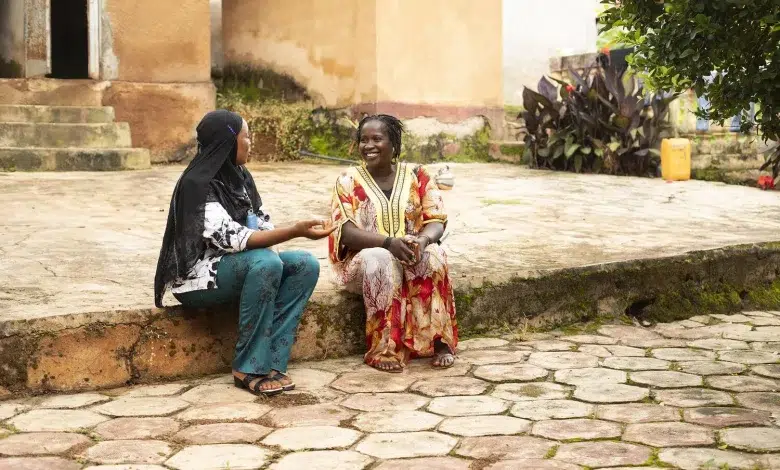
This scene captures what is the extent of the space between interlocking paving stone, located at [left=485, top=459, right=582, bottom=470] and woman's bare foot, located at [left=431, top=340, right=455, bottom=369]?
48.7 inches

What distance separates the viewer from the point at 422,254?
15.1ft

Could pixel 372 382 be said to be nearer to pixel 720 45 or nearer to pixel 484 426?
pixel 484 426

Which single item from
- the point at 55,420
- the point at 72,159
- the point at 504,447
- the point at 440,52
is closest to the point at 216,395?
the point at 55,420

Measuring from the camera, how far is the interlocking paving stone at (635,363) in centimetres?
455

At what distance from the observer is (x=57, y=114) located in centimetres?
1012

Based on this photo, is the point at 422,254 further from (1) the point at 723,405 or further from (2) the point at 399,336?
(1) the point at 723,405

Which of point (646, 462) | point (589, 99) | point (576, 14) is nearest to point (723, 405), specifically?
point (646, 462)

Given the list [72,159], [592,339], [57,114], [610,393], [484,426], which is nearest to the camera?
[484,426]

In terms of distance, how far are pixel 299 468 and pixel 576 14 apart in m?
16.6

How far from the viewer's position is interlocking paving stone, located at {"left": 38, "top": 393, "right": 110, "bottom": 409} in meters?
3.92

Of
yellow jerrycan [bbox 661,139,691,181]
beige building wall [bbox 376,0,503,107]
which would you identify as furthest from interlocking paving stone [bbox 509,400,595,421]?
beige building wall [bbox 376,0,503,107]

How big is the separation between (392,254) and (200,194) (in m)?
0.91

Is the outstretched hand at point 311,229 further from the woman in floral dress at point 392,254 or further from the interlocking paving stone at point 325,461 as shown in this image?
the interlocking paving stone at point 325,461

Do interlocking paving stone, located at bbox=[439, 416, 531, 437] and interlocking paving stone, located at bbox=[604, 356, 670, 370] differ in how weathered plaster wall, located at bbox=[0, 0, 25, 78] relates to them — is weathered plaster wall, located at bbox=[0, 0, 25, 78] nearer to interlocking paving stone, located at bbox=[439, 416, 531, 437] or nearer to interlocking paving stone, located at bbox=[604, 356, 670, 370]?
interlocking paving stone, located at bbox=[604, 356, 670, 370]
